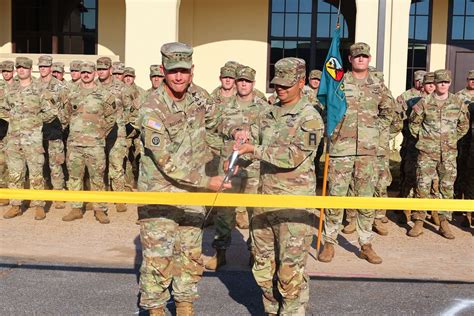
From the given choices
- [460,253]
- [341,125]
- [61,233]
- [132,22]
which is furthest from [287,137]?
[132,22]

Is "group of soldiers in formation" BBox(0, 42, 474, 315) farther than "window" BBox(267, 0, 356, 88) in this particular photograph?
No

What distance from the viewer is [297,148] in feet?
13.1

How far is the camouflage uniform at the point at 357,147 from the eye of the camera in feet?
20.1

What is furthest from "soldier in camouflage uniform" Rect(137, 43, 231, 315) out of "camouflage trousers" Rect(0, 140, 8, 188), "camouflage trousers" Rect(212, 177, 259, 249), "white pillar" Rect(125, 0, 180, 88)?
"white pillar" Rect(125, 0, 180, 88)

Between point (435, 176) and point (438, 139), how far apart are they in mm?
482

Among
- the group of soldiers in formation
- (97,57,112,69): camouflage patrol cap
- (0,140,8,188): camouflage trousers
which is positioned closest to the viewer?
the group of soldiers in formation

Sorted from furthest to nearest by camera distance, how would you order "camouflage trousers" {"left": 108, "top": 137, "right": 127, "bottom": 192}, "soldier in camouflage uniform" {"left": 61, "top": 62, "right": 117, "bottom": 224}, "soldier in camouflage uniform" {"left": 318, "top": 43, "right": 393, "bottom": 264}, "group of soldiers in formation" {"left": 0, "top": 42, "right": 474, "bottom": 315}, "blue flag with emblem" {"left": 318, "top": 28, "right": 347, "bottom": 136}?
"camouflage trousers" {"left": 108, "top": 137, "right": 127, "bottom": 192} → "soldier in camouflage uniform" {"left": 61, "top": 62, "right": 117, "bottom": 224} → "soldier in camouflage uniform" {"left": 318, "top": 43, "right": 393, "bottom": 264} → "blue flag with emblem" {"left": 318, "top": 28, "right": 347, "bottom": 136} → "group of soldiers in formation" {"left": 0, "top": 42, "right": 474, "bottom": 315}

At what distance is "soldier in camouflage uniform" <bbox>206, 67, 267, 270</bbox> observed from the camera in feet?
19.4

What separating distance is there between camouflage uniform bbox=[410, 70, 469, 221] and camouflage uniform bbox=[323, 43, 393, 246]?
1455 millimetres

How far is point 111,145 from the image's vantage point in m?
8.56

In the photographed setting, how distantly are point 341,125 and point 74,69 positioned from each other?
14.4 ft

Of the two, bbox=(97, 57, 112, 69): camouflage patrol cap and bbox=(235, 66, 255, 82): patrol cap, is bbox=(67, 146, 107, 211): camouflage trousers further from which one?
bbox=(235, 66, 255, 82): patrol cap

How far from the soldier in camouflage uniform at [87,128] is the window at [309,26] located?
7514 millimetres

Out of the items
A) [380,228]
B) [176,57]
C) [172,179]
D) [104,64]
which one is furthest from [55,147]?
[176,57]
